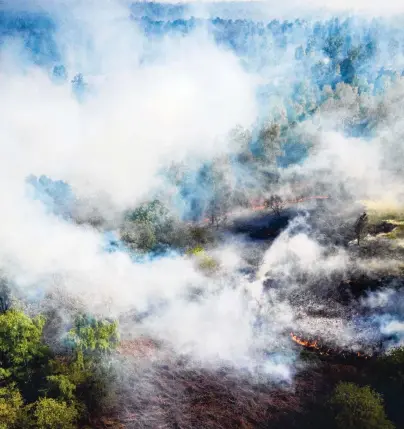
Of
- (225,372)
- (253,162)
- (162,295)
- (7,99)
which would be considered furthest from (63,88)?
(225,372)

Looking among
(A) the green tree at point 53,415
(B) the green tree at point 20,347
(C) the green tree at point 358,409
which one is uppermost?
(B) the green tree at point 20,347

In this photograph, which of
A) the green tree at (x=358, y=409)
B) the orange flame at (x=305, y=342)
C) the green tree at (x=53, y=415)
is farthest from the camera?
the orange flame at (x=305, y=342)

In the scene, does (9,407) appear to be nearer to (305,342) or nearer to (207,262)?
(207,262)

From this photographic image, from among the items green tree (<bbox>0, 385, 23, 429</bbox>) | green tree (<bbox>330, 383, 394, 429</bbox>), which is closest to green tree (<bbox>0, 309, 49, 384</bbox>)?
green tree (<bbox>0, 385, 23, 429</bbox>)

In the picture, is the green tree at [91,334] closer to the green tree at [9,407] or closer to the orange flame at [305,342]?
the green tree at [9,407]

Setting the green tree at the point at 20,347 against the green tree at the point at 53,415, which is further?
the green tree at the point at 20,347

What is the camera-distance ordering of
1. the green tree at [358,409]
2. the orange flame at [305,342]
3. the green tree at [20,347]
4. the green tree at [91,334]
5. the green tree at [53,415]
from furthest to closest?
the orange flame at [305,342] < the green tree at [91,334] < the green tree at [20,347] < the green tree at [358,409] < the green tree at [53,415]

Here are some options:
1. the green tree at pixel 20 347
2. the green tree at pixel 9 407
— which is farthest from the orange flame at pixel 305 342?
the green tree at pixel 9 407

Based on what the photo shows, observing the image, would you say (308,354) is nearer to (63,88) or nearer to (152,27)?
(63,88)
